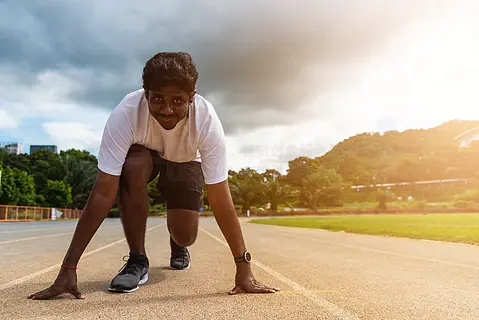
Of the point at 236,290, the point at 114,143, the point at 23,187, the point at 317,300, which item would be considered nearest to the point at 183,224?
the point at 236,290

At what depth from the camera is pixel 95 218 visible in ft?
9.98

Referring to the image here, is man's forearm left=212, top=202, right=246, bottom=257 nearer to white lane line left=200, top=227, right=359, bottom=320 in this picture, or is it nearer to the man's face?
white lane line left=200, top=227, right=359, bottom=320

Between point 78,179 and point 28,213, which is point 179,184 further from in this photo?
point 78,179

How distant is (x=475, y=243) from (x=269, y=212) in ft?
197

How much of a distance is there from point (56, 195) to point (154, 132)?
2406 inches

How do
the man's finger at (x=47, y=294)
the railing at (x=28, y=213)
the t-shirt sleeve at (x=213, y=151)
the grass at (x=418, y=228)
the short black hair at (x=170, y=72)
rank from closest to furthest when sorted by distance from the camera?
the man's finger at (x=47, y=294)
the short black hair at (x=170, y=72)
the t-shirt sleeve at (x=213, y=151)
the grass at (x=418, y=228)
the railing at (x=28, y=213)

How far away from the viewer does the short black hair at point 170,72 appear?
9.54 ft

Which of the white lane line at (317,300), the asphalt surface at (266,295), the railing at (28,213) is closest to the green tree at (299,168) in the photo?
the railing at (28,213)

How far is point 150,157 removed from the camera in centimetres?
371

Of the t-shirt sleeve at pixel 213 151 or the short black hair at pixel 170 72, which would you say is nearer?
the short black hair at pixel 170 72

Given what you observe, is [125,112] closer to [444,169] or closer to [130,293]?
[130,293]

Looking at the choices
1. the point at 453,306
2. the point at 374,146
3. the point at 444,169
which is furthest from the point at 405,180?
the point at 453,306

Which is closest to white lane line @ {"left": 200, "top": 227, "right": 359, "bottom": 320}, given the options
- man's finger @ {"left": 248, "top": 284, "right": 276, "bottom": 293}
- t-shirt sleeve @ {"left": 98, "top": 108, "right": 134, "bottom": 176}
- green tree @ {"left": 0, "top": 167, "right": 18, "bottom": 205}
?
man's finger @ {"left": 248, "top": 284, "right": 276, "bottom": 293}

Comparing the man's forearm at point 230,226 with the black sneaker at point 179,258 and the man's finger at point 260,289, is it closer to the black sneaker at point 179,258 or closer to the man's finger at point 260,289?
the man's finger at point 260,289
